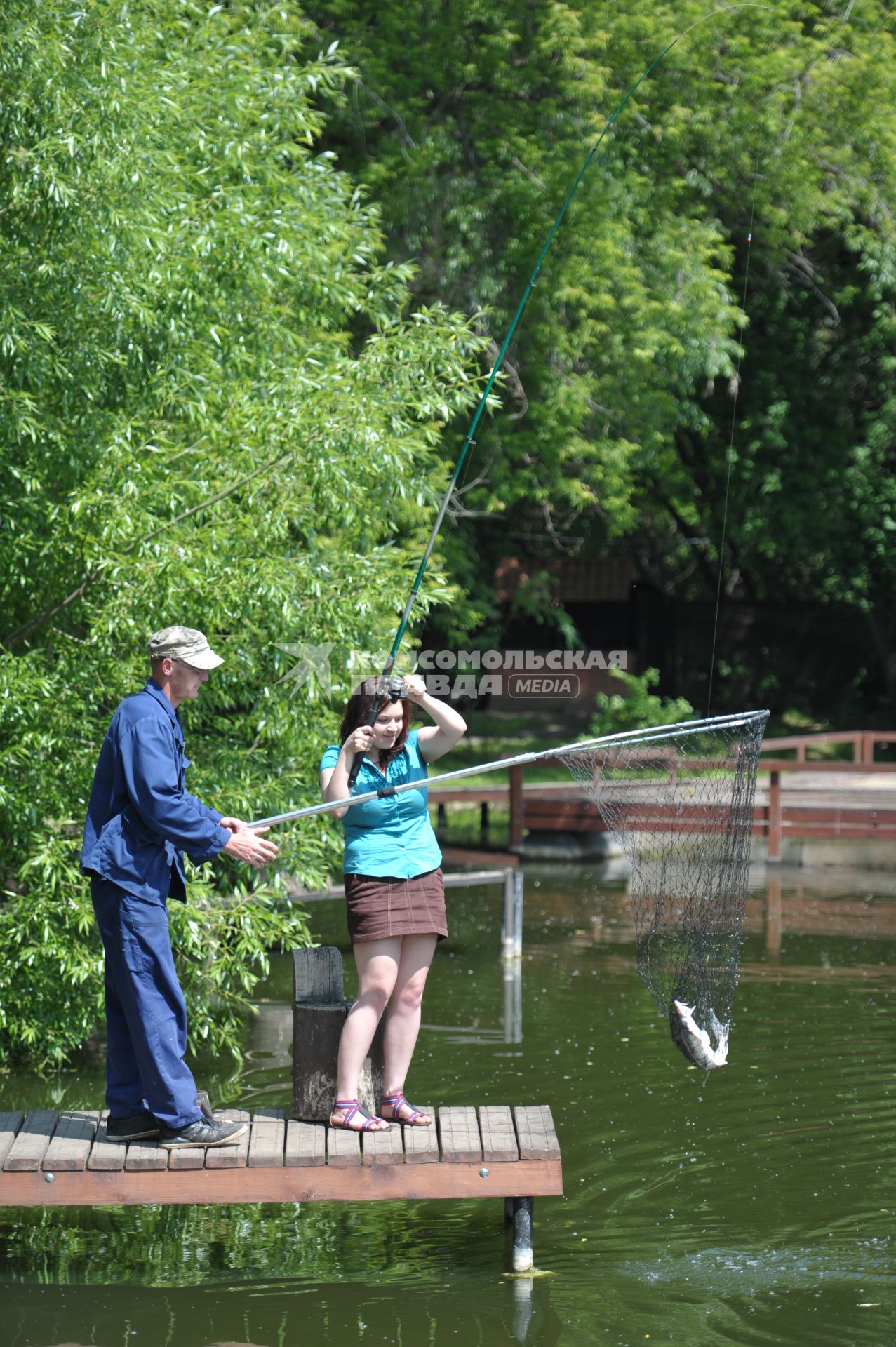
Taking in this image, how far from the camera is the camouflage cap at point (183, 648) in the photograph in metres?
4.79

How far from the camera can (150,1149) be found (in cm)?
484

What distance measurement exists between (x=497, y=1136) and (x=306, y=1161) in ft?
2.14

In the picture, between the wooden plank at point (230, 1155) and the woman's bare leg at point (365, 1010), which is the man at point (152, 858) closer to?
the wooden plank at point (230, 1155)

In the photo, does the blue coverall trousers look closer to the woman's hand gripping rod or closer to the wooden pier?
the wooden pier

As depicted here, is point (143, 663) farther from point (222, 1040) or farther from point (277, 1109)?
point (277, 1109)

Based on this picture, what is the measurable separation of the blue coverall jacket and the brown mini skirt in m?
0.56

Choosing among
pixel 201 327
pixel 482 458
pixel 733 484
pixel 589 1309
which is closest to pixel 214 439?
pixel 201 327

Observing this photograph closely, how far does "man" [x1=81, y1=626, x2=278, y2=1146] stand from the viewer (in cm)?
468

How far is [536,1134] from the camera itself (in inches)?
201

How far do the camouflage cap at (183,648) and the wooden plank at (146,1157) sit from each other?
59.4 inches

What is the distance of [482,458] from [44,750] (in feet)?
36.2

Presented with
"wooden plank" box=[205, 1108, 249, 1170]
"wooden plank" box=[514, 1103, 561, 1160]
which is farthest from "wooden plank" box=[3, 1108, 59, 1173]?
"wooden plank" box=[514, 1103, 561, 1160]

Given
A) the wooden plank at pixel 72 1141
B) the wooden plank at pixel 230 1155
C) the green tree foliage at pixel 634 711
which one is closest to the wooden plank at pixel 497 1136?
the wooden plank at pixel 230 1155

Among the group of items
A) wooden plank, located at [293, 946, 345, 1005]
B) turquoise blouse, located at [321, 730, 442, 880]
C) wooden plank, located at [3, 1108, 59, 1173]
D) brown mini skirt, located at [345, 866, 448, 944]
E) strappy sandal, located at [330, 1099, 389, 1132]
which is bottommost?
wooden plank, located at [3, 1108, 59, 1173]
